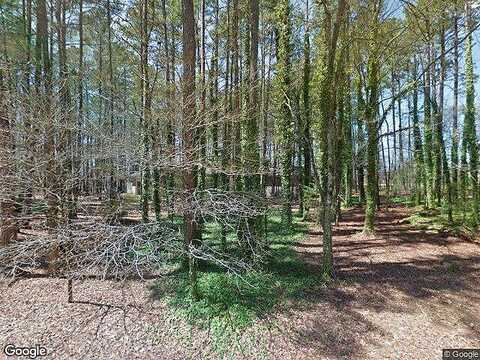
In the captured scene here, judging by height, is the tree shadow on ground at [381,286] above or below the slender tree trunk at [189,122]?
below

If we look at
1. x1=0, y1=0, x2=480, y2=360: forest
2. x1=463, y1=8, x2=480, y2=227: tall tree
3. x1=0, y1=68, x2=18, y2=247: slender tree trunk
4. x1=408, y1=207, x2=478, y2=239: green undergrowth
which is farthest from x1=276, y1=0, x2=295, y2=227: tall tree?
x1=0, y1=68, x2=18, y2=247: slender tree trunk

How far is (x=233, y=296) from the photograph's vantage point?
5301mm

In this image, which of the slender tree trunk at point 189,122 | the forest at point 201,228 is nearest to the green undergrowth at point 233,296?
the forest at point 201,228

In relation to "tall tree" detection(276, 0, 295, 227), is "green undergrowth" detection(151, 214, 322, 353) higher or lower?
lower

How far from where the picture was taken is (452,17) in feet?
30.2

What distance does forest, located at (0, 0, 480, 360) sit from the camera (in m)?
4.34

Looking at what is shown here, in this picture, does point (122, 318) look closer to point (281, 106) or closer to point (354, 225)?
point (281, 106)

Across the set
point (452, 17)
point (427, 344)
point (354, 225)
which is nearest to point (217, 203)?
point (427, 344)

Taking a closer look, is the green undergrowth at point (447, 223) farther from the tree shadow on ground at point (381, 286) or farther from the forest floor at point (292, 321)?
the forest floor at point (292, 321)

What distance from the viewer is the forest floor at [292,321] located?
13.8ft

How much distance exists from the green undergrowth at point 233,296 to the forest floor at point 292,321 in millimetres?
96

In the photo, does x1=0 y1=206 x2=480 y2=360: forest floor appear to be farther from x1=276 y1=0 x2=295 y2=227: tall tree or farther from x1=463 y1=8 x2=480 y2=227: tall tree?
x1=463 y1=8 x2=480 y2=227: tall tree

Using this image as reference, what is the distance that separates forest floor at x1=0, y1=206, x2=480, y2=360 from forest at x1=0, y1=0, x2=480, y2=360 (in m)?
0.03

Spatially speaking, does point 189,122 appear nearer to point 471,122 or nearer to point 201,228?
point 201,228
